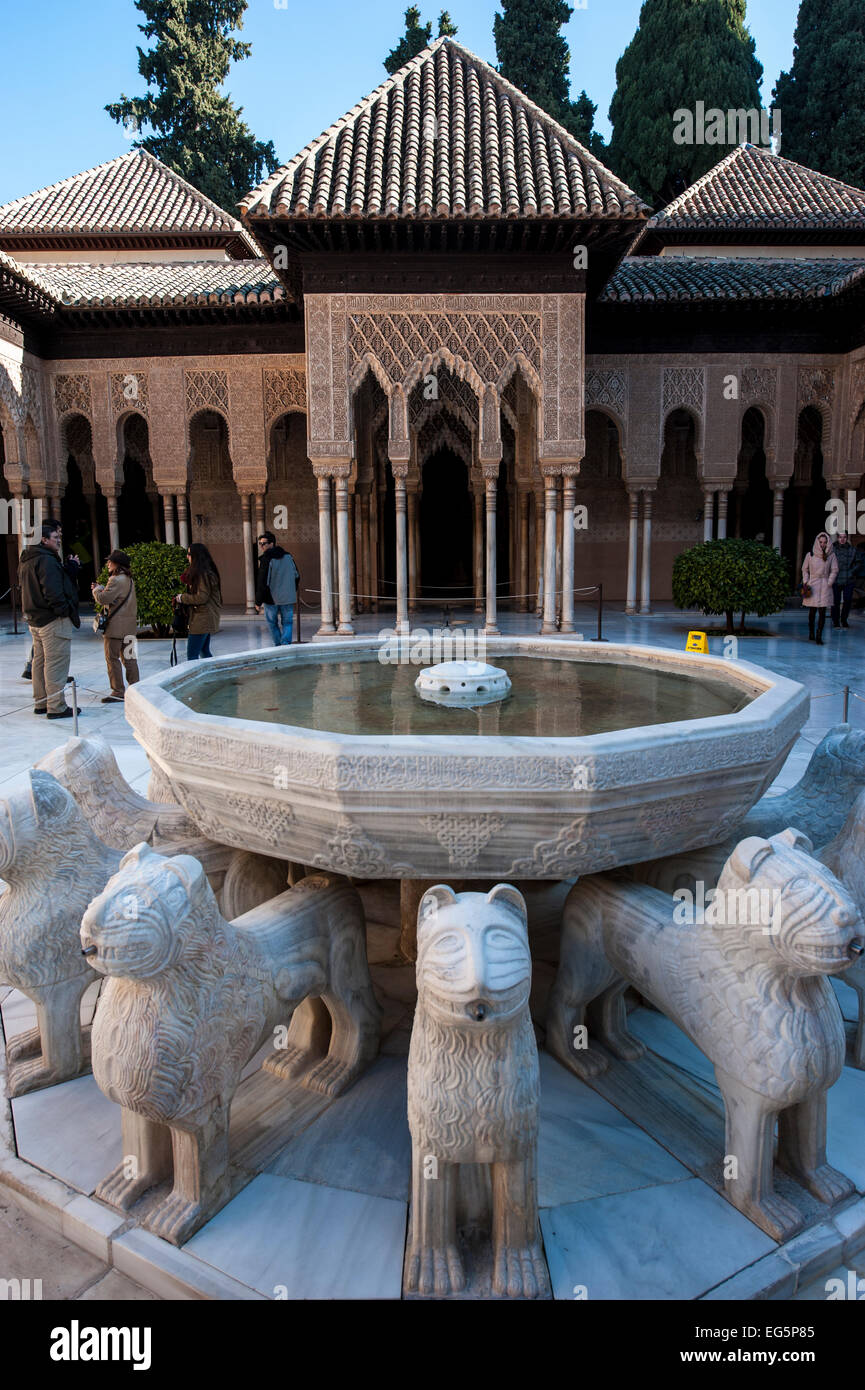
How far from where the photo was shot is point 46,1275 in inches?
75.2

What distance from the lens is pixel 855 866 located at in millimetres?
2475

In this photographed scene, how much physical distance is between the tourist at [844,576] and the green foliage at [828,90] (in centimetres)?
1551

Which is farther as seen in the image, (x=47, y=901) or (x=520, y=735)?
(x=520, y=735)

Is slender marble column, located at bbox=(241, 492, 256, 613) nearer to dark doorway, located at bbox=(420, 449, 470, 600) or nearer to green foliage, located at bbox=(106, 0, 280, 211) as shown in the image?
dark doorway, located at bbox=(420, 449, 470, 600)

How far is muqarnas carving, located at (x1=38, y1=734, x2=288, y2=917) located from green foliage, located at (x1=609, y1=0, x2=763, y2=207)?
25.8m

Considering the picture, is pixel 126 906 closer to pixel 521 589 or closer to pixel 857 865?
pixel 857 865

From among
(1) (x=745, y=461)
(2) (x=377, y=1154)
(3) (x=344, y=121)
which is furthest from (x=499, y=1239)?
(1) (x=745, y=461)

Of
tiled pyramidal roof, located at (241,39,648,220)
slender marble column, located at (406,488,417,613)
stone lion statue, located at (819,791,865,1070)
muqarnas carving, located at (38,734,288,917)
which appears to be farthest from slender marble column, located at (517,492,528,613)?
stone lion statue, located at (819,791,865,1070)

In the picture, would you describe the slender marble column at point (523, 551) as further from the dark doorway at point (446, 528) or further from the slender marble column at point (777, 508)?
the slender marble column at point (777, 508)

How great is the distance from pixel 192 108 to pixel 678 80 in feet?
42.8

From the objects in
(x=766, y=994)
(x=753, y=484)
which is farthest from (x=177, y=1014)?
(x=753, y=484)

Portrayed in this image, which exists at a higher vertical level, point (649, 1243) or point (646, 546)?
point (646, 546)

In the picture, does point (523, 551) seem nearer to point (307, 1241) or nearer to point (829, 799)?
point (829, 799)

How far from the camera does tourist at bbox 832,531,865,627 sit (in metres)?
12.2
